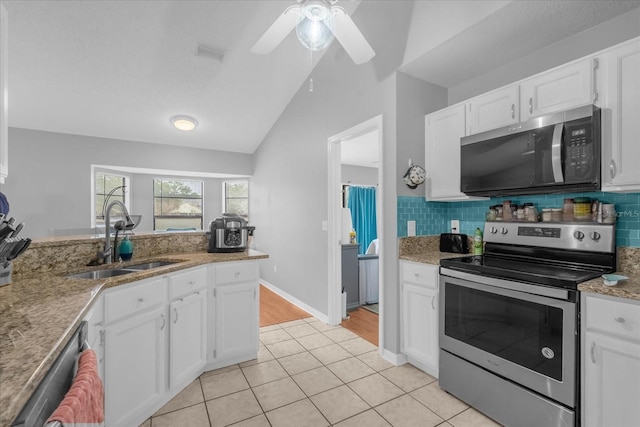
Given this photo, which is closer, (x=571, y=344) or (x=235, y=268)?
(x=571, y=344)

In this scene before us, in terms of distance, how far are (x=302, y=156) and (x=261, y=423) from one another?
2.94 m

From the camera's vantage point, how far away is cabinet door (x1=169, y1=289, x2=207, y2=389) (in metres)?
1.94

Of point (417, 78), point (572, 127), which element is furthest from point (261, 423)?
point (417, 78)

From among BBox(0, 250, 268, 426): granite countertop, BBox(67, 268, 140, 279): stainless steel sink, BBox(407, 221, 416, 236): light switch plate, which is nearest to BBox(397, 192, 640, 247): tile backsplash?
BBox(407, 221, 416, 236): light switch plate

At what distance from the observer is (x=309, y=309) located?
372 centimetres

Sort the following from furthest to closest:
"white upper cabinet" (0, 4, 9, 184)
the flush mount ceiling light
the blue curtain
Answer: the blue curtain → the flush mount ceiling light → "white upper cabinet" (0, 4, 9, 184)

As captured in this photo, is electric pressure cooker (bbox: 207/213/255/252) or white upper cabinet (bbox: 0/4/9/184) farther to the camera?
electric pressure cooker (bbox: 207/213/255/252)

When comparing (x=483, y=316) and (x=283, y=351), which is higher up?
(x=483, y=316)

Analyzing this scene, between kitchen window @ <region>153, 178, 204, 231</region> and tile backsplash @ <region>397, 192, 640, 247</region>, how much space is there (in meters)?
4.54

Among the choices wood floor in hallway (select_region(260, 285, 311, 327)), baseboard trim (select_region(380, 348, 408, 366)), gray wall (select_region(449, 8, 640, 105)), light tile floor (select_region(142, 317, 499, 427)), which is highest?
gray wall (select_region(449, 8, 640, 105))

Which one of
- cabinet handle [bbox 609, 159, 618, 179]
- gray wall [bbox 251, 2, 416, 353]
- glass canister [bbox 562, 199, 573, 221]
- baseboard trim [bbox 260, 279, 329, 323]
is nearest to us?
cabinet handle [bbox 609, 159, 618, 179]

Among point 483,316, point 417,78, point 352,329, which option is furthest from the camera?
point 352,329

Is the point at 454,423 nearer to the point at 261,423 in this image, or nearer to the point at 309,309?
the point at 261,423

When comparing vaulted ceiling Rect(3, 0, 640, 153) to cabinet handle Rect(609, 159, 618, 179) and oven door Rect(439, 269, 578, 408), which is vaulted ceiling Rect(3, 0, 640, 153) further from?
oven door Rect(439, 269, 578, 408)
